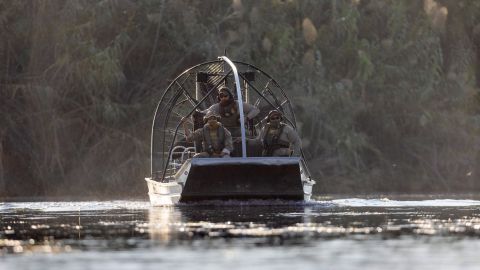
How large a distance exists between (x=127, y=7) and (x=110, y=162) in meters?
5.41

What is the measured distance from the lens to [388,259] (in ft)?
55.8

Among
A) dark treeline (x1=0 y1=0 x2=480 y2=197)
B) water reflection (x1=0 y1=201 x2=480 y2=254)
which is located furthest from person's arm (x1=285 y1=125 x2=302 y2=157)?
dark treeline (x1=0 y1=0 x2=480 y2=197)

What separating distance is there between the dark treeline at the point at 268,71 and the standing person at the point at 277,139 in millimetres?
13684

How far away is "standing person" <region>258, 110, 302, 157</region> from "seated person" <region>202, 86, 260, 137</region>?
60cm

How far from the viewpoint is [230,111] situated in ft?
102

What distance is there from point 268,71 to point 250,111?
51.4 ft

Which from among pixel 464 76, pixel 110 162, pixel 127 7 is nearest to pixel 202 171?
pixel 110 162

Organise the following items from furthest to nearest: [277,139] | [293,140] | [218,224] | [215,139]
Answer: [293,140]
[277,139]
[215,139]
[218,224]

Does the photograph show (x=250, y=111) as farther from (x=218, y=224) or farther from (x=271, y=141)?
(x=218, y=224)

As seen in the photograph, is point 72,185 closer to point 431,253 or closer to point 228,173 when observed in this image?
point 228,173

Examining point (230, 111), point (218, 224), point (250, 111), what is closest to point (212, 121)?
point (230, 111)

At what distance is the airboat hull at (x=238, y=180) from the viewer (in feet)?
94.2

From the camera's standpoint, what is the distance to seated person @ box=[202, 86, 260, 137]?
3089cm

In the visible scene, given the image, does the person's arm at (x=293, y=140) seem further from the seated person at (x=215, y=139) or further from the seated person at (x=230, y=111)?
the seated person at (x=215, y=139)
